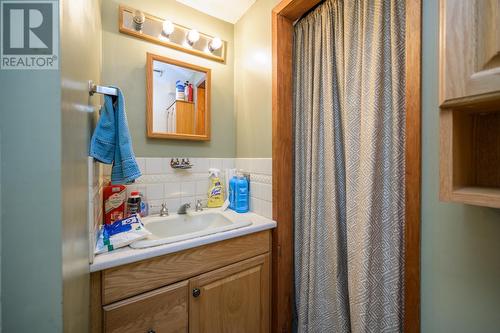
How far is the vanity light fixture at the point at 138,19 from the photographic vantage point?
114cm

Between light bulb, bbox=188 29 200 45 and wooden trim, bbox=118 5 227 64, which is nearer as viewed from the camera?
wooden trim, bbox=118 5 227 64

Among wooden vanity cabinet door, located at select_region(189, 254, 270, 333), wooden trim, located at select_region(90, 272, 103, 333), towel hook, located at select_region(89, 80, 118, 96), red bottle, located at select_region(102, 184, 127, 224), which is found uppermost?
towel hook, located at select_region(89, 80, 118, 96)

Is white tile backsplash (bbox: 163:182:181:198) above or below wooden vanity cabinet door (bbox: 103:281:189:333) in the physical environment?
above

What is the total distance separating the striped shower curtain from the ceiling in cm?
46

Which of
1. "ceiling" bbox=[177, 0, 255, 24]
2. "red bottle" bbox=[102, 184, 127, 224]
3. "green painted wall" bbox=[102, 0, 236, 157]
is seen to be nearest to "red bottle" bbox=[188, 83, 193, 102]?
"green painted wall" bbox=[102, 0, 236, 157]

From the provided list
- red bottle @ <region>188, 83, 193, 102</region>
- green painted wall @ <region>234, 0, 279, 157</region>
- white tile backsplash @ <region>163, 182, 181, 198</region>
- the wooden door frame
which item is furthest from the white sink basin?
red bottle @ <region>188, 83, 193, 102</region>

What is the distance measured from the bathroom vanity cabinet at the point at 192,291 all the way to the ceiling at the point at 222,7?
1516mm

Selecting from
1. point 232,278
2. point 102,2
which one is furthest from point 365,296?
point 102,2

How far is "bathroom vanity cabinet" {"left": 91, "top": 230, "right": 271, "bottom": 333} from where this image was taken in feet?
2.37

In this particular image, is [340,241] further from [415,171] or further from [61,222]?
[61,222]

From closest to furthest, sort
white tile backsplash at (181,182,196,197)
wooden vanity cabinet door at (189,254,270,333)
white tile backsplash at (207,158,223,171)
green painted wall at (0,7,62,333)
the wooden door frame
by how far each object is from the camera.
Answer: green painted wall at (0,7,62,333) < wooden vanity cabinet door at (189,254,270,333) < the wooden door frame < white tile backsplash at (181,182,196,197) < white tile backsplash at (207,158,223,171)

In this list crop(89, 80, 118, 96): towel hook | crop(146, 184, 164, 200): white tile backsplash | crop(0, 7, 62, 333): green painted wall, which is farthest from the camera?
crop(146, 184, 164, 200): white tile backsplash

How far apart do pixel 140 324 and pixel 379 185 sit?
1.12 metres

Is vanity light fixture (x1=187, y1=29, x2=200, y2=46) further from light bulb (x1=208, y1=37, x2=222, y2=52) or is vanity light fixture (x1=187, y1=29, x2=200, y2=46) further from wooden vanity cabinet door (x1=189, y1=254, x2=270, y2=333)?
wooden vanity cabinet door (x1=189, y1=254, x2=270, y2=333)
